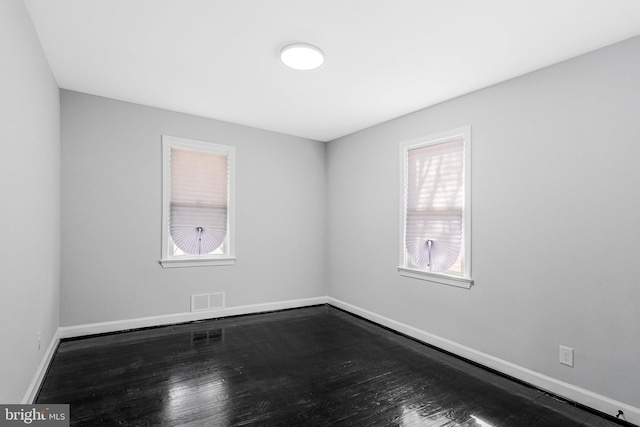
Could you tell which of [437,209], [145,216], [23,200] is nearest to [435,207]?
[437,209]

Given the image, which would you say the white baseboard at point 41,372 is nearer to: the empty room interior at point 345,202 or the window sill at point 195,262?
the empty room interior at point 345,202

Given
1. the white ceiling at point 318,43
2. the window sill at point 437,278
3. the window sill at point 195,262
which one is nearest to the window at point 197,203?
the window sill at point 195,262

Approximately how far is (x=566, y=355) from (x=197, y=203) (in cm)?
421

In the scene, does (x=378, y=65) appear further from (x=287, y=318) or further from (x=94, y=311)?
(x=94, y=311)

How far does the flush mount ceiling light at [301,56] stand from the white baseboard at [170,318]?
3.32m

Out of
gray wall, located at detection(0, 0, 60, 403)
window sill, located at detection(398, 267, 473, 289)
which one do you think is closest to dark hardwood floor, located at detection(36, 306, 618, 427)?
gray wall, located at detection(0, 0, 60, 403)

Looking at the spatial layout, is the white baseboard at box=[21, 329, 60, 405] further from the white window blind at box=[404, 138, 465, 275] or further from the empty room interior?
the white window blind at box=[404, 138, 465, 275]

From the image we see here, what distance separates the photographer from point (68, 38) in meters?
2.52

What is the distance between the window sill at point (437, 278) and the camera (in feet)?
10.9

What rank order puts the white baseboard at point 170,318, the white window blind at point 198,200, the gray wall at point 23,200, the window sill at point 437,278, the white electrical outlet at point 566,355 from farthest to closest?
the white window blind at point 198,200, the white baseboard at point 170,318, the window sill at point 437,278, the white electrical outlet at point 566,355, the gray wall at point 23,200

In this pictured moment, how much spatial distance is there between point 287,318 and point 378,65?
3409mm

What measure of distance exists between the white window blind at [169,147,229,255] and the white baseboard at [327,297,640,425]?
104 inches

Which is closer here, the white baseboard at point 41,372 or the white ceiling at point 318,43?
the white ceiling at point 318,43

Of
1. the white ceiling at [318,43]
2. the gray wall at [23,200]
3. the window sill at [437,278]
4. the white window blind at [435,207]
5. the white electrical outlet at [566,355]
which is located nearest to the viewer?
the gray wall at [23,200]
